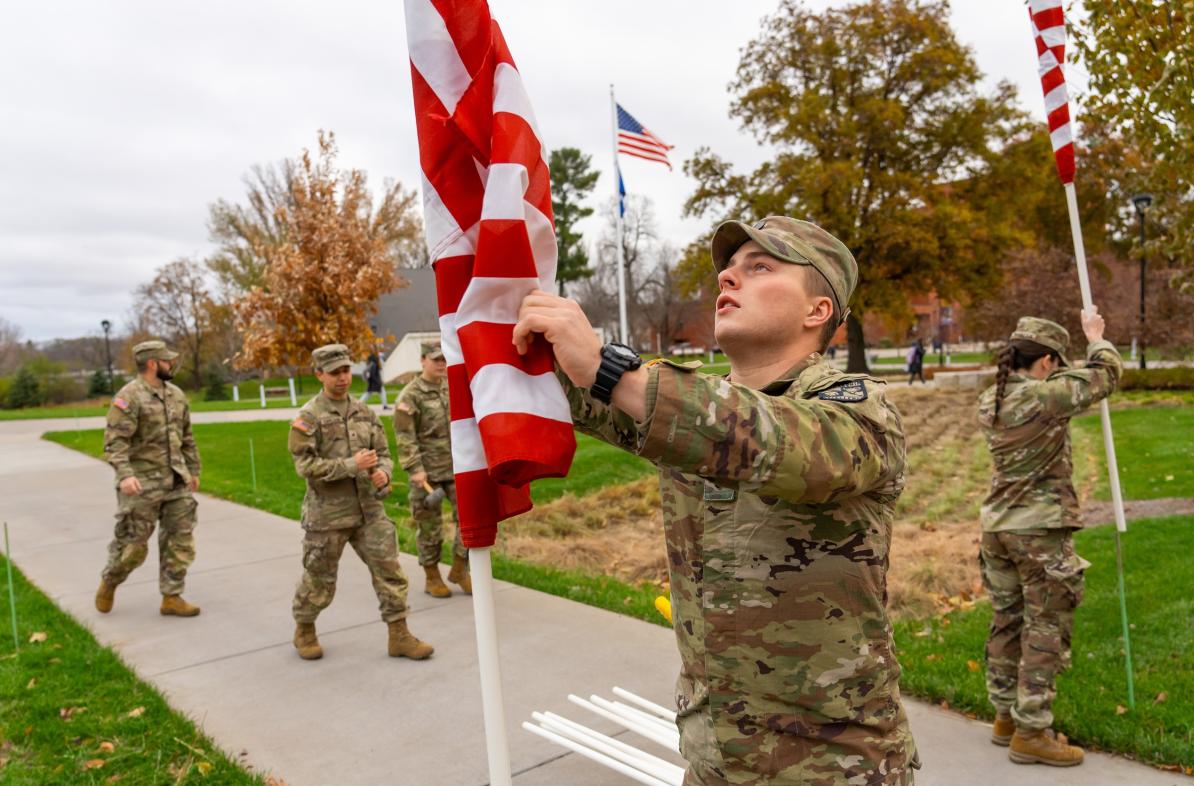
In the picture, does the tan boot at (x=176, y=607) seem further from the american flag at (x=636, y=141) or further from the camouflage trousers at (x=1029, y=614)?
the american flag at (x=636, y=141)

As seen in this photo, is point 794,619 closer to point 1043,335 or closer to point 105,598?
point 1043,335

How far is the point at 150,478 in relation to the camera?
727cm

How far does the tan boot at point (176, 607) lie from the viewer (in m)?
7.12

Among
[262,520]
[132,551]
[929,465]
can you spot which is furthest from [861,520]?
[929,465]

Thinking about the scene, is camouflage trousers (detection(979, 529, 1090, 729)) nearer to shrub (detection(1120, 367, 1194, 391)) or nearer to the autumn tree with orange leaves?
the autumn tree with orange leaves

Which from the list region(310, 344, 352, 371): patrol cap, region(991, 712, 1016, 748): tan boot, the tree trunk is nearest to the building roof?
the tree trunk

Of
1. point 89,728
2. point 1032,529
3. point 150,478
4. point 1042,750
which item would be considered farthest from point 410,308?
point 1042,750

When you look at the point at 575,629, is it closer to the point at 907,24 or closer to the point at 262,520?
the point at 262,520

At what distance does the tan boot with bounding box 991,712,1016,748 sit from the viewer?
4.36 m

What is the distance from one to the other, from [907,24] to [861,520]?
101ft

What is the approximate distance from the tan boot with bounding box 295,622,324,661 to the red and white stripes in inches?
232

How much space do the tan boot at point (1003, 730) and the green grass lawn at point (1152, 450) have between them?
7.26 metres

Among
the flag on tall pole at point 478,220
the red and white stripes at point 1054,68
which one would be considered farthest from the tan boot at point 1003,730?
the flag on tall pole at point 478,220

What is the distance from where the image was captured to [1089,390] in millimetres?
4359
